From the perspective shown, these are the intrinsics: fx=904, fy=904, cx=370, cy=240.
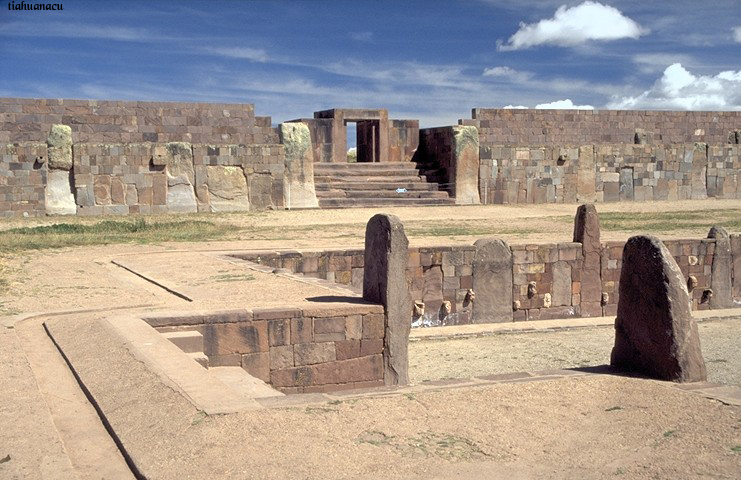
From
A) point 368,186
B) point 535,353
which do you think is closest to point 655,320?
point 535,353

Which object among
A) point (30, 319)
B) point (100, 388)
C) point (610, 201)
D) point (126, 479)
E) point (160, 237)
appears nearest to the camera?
point (126, 479)

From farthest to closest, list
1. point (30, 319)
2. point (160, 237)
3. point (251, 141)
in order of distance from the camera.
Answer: point (251, 141)
point (160, 237)
point (30, 319)

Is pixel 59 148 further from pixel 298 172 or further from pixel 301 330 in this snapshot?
pixel 301 330

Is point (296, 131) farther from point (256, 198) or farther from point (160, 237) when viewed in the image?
point (160, 237)

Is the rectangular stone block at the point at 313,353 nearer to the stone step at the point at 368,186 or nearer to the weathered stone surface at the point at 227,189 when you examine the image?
the weathered stone surface at the point at 227,189

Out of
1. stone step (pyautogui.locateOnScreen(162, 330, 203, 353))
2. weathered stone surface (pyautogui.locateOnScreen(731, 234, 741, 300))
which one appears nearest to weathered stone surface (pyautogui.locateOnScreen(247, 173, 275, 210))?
weathered stone surface (pyautogui.locateOnScreen(731, 234, 741, 300))

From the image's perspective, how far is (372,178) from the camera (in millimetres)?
23781

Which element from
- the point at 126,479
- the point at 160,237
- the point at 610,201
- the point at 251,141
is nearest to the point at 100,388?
the point at 126,479

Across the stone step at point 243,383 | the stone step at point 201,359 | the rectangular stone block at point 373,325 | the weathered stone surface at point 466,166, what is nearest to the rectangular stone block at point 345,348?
the rectangular stone block at point 373,325

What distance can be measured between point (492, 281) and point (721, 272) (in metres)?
4.57

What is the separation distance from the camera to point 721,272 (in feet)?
51.7

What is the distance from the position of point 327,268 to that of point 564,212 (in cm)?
1032

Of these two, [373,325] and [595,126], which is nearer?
[373,325]

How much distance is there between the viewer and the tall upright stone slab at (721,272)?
1565 centimetres
